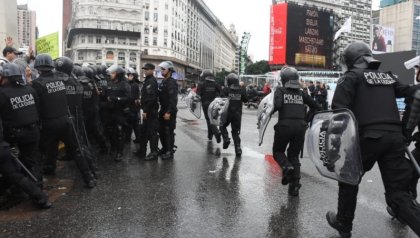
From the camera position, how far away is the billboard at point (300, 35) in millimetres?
52812

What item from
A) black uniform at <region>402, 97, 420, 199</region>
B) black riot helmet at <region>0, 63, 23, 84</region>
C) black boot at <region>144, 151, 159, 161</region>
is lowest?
black boot at <region>144, 151, 159, 161</region>

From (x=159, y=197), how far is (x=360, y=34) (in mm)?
119345

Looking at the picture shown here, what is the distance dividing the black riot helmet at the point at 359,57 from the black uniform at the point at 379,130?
9cm

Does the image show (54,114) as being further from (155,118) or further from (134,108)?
(134,108)

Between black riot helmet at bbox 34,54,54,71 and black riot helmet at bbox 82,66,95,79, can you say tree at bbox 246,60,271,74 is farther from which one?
black riot helmet at bbox 34,54,54,71

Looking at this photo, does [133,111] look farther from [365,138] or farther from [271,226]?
[365,138]

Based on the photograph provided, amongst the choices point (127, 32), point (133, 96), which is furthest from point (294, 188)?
point (127, 32)

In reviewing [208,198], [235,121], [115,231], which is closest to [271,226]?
[208,198]

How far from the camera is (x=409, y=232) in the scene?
436 centimetres

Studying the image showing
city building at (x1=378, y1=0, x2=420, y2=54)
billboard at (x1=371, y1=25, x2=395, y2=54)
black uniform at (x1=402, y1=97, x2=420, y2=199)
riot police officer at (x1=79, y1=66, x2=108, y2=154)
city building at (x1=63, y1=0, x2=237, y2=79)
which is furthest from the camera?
city building at (x1=63, y1=0, x2=237, y2=79)

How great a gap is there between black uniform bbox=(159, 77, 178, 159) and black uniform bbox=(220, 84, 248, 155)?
1362mm

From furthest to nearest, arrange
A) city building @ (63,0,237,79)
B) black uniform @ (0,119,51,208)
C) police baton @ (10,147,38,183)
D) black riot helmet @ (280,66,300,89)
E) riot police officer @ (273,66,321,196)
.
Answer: city building @ (63,0,237,79) → black riot helmet @ (280,66,300,89) → riot police officer @ (273,66,321,196) → police baton @ (10,147,38,183) → black uniform @ (0,119,51,208)

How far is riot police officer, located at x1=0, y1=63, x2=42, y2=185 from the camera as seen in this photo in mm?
4930

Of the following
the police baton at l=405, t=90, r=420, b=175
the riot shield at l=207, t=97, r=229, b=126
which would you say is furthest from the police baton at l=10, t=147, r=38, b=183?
the riot shield at l=207, t=97, r=229, b=126
